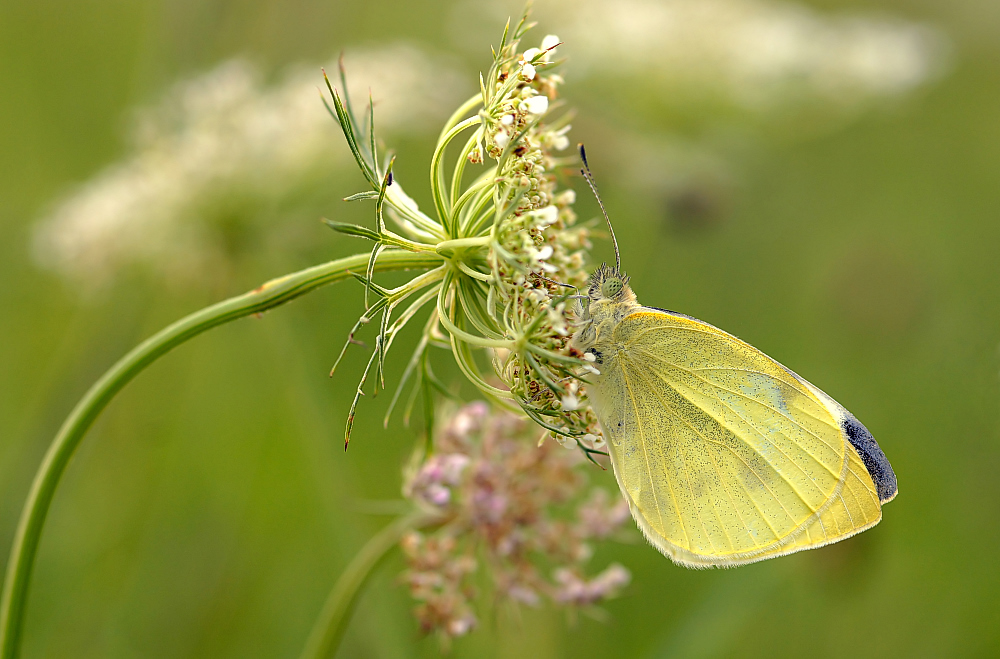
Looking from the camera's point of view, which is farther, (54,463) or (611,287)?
(611,287)

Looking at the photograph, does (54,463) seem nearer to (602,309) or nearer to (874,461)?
(602,309)

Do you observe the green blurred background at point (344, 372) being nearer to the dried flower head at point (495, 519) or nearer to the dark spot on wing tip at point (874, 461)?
the dried flower head at point (495, 519)

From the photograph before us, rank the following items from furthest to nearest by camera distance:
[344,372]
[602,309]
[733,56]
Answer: [733,56] → [344,372] → [602,309]

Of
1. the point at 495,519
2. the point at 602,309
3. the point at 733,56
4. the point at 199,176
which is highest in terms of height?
the point at 199,176

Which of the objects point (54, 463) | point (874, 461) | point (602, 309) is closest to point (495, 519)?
point (602, 309)

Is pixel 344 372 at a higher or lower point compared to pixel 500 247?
lower

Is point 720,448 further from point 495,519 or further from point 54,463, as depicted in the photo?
point 54,463

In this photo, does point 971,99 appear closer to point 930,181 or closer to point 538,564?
point 930,181

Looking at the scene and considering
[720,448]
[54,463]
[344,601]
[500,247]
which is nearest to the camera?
[54,463]
